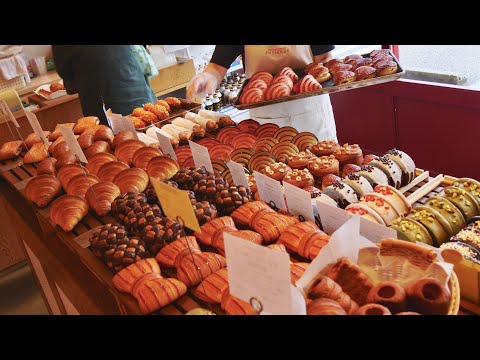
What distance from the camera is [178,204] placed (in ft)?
5.32

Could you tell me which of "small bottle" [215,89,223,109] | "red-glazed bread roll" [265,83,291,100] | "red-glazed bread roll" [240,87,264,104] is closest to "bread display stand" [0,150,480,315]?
"red-glazed bread roll" [265,83,291,100]

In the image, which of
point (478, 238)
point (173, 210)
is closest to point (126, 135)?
point (173, 210)

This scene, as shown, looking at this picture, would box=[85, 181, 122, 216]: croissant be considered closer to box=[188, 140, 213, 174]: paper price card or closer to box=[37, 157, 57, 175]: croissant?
box=[188, 140, 213, 174]: paper price card

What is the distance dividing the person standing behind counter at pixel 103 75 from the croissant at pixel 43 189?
5.50 feet

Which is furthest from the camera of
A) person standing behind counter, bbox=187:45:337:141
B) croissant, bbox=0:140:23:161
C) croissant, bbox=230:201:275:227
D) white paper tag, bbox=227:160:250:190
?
person standing behind counter, bbox=187:45:337:141

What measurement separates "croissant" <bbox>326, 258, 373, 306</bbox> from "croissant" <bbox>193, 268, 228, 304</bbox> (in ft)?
1.27

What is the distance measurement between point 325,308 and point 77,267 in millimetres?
1505

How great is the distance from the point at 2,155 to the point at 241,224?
2149 millimetres

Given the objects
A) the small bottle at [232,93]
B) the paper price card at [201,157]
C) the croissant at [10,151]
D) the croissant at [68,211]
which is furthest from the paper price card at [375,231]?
the small bottle at [232,93]

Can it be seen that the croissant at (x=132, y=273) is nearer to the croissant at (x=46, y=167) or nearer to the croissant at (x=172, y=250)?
the croissant at (x=172, y=250)

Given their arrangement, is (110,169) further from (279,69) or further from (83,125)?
(279,69)

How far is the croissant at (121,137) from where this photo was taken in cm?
316

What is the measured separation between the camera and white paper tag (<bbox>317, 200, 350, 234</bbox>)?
1830 millimetres
